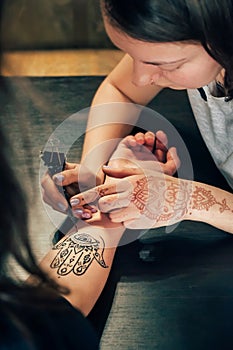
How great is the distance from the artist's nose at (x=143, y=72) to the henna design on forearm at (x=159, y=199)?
172 mm

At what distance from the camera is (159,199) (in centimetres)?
105

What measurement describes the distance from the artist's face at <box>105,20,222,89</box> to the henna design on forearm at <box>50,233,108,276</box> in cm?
24

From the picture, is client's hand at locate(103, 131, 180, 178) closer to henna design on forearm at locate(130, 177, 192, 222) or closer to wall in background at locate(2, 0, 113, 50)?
henna design on forearm at locate(130, 177, 192, 222)

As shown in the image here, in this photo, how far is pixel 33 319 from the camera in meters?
0.58

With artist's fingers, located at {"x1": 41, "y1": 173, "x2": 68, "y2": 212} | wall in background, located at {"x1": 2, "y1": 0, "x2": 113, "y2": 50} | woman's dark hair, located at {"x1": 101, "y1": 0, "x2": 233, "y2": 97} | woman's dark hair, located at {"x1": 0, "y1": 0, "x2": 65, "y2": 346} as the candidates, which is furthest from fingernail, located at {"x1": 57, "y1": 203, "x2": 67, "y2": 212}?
wall in background, located at {"x1": 2, "y1": 0, "x2": 113, "y2": 50}

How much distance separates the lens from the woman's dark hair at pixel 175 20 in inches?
32.4

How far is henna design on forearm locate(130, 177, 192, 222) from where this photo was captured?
1047 mm

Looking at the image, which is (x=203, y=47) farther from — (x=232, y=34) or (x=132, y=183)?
(x=132, y=183)

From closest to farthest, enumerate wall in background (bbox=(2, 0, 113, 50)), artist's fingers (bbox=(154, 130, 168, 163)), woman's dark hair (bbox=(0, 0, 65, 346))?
woman's dark hair (bbox=(0, 0, 65, 346))
artist's fingers (bbox=(154, 130, 168, 163))
wall in background (bbox=(2, 0, 113, 50))

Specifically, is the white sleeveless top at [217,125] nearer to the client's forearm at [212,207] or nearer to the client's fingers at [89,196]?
the client's forearm at [212,207]

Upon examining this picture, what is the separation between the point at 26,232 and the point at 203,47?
0.39 m

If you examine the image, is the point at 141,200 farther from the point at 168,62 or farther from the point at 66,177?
the point at 168,62

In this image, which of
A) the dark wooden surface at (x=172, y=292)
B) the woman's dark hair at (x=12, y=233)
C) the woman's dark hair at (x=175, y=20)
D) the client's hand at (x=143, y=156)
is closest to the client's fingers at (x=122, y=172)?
the client's hand at (x=143, y=156)

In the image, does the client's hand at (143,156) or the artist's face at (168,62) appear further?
the client's hand at (143,156)
